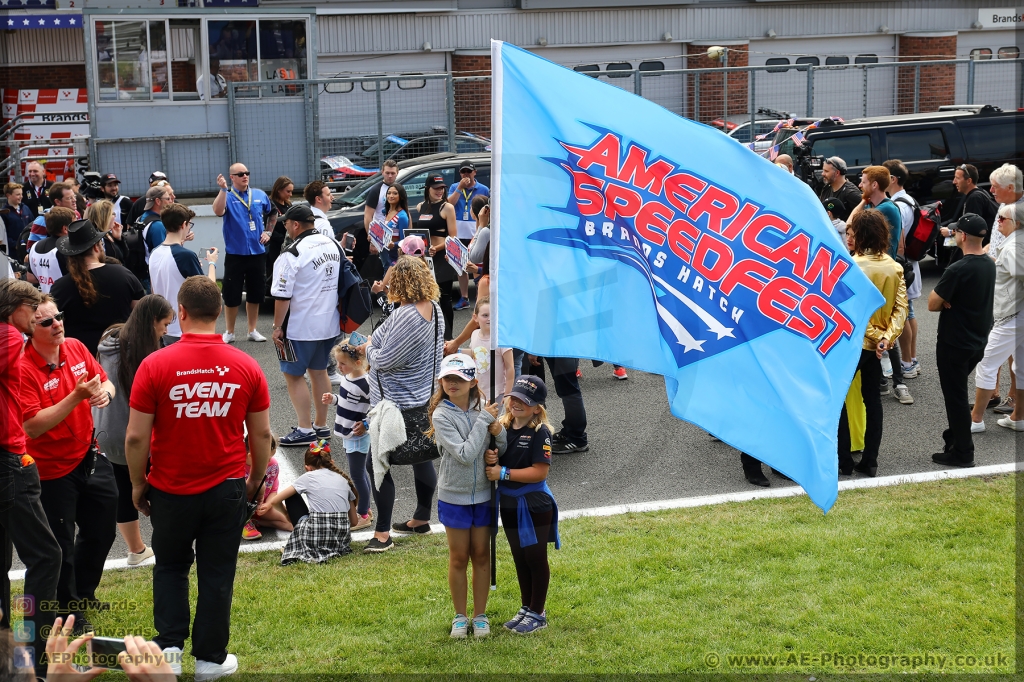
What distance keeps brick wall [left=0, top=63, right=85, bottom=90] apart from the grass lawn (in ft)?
73.4

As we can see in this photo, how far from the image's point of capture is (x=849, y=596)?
556 cm

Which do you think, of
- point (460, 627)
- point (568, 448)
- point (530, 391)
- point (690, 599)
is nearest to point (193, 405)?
point (530, 391)

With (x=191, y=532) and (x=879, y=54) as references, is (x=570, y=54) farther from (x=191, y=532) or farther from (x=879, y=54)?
(x=191, y=532)

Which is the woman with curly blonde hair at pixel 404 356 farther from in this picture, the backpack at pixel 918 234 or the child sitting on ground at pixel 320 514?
the backpack at pixel 918 234

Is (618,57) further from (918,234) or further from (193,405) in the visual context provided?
(193,405)

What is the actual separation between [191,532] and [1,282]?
5.41 feet

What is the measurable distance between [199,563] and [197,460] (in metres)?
0.51

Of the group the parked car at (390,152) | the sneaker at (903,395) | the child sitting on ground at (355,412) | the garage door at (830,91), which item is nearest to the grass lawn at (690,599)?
the child sitting on ground at (355,412)

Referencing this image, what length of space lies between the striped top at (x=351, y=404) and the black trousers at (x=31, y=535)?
89.9 inches

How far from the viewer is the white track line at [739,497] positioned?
22.4ft

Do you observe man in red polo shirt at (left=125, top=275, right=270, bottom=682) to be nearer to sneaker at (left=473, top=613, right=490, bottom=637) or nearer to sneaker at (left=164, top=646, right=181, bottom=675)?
sneaker at (left=164, top=646, right=181, bottom=675)

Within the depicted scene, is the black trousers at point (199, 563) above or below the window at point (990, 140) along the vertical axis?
below

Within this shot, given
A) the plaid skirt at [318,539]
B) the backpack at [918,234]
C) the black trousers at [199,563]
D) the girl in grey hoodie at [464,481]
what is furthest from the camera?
the backpack at [918,234]

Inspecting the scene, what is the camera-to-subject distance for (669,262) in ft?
15.6
